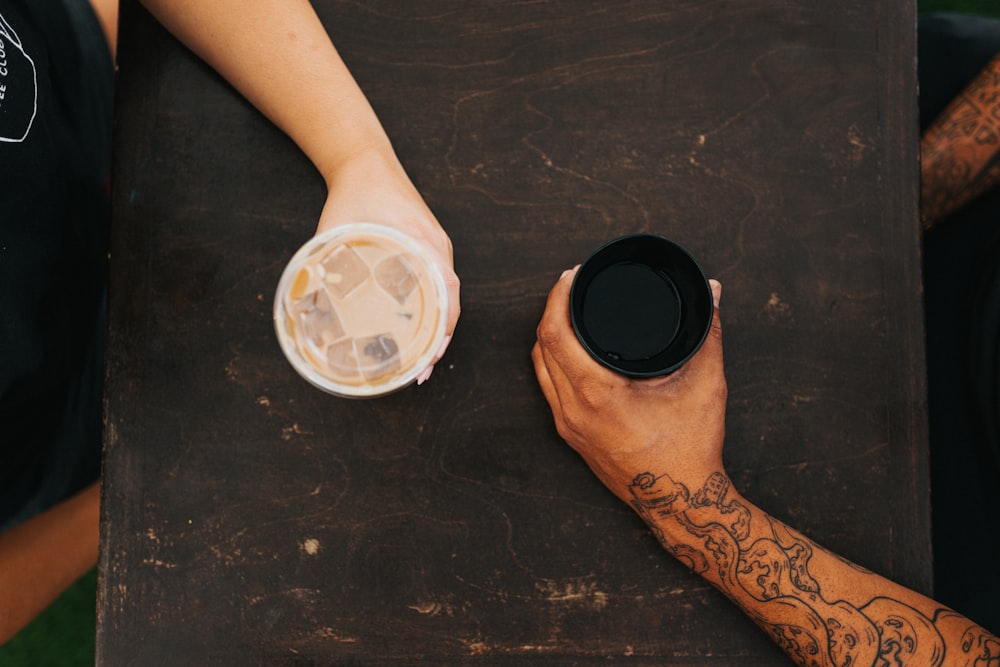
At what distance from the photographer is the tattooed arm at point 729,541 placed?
792mm

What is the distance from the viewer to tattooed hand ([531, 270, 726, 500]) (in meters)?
0.78

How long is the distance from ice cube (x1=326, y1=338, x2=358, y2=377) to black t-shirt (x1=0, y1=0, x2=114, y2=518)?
435mm

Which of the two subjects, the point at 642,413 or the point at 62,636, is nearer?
the point at 642,413

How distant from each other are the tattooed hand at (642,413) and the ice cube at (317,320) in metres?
0.25

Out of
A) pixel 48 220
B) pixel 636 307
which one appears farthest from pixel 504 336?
pixel 48 220

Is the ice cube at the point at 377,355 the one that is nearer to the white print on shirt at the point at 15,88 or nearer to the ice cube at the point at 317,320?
the ice cube at the point at 317,320

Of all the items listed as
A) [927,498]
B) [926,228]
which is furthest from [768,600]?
[926,228]

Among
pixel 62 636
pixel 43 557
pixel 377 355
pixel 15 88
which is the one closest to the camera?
pixel 377 355

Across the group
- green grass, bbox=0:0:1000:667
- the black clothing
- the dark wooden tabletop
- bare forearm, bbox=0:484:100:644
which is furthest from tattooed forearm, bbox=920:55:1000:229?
green grass, bbox=0:0:1000:667

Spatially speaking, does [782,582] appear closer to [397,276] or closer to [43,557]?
[397,276]

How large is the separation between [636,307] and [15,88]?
79 centimetres

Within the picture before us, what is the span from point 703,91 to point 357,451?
2.18 ft

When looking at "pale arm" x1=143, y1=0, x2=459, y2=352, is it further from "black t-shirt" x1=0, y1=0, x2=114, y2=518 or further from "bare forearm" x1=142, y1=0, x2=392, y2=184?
"black t-shirt" x1=0, y1=0, x2=114, y2=518

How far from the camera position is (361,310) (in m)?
0.67
